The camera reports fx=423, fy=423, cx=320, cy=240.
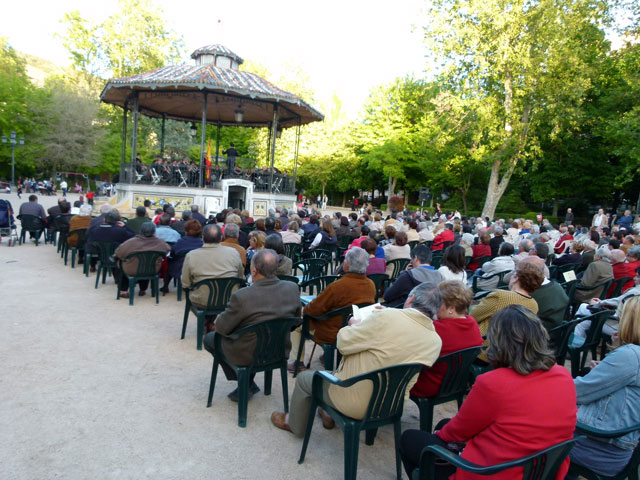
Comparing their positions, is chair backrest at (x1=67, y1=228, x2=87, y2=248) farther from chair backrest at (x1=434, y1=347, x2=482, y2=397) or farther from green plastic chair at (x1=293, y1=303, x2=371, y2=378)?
chair backrest at (x1=434, y1=347, x2=482, y2=397)

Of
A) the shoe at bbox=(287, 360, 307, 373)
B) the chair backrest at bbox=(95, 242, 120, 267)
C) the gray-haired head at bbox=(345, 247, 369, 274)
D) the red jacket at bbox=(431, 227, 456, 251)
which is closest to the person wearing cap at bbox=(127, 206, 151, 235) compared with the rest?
the chair backrest at bbox=(95, 242, 120, 267)

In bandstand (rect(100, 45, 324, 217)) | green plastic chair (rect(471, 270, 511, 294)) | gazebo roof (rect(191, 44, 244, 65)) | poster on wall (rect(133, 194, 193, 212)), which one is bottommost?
green plastic chair (rect(471, 270, 511, 294))

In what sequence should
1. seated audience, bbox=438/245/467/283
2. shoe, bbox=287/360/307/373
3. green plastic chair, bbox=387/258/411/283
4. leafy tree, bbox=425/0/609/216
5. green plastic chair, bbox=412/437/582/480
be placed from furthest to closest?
leafy tree, bbox=425/0/609/216, green plastic chair, bbox=387/258/411/283, seated audience, bbox=438/245/467/283, shoe, bbox=287/360/307/373, green plastic chair, bbox=412/437/582/480

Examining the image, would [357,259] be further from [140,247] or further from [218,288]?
[140,247]

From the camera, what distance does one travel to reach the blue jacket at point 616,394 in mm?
2172

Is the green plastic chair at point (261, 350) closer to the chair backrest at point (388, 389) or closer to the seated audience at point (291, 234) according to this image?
the chair backrest at point (388, 389)

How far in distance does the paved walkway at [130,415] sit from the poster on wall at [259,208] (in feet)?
37.9

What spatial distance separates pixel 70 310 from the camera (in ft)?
18.9

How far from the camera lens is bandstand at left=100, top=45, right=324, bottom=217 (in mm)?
14445

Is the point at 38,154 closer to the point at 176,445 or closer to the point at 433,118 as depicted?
the point at 433,118

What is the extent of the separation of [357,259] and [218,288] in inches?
66.7

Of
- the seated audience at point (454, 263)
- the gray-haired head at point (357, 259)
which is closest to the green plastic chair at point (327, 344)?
the gray-haired head at point (357, 259)

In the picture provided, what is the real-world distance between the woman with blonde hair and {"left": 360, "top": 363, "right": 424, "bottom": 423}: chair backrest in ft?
2.94

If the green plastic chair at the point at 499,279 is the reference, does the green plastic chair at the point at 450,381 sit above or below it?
below
